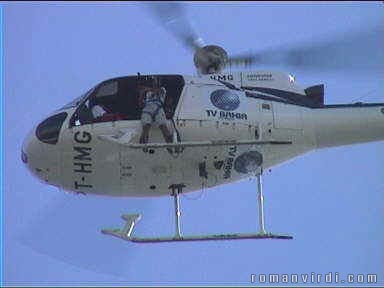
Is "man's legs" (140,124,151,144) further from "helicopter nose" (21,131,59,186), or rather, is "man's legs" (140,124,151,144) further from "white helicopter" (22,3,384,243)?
"helicopter nose" (21,131,59,186)

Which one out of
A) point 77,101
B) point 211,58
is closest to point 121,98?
point 77,101

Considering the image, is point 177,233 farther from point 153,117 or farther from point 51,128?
point 51,128

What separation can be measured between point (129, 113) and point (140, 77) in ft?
1.96

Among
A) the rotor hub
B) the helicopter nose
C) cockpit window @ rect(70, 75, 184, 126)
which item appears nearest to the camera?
cockpit window @ rect(70, 75, 184, 126)

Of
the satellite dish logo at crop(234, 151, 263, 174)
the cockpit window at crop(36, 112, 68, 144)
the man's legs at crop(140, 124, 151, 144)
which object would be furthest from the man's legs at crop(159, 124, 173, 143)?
the cockpit window at crop(36, 112, 68, 144)

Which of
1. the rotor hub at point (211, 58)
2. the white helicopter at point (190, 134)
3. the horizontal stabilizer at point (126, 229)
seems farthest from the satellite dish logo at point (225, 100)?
the horizontal stabilizer at point (126, 229)

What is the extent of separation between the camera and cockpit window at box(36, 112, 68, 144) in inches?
421

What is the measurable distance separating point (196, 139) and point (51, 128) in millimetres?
2040

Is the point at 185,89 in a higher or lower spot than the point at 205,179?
higher

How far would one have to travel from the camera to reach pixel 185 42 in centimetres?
1152

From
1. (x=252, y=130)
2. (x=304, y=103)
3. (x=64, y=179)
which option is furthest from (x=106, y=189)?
(x=304, y=103)

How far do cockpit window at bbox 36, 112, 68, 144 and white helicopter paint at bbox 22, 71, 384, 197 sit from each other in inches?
3.0

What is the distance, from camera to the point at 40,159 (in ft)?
35.6

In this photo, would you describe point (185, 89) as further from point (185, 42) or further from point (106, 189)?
point (106, 189)
